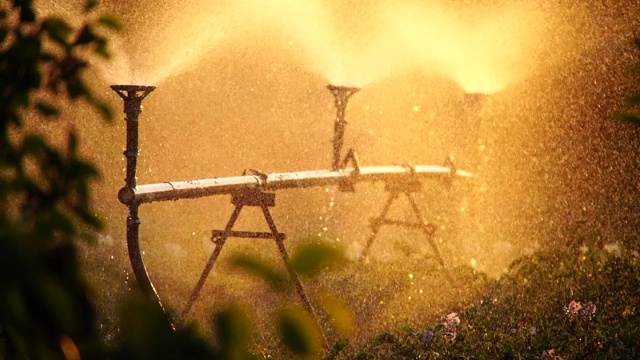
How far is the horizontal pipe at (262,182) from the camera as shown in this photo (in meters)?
5.11

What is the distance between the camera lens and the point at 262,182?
598 cm

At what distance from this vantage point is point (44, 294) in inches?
36.6

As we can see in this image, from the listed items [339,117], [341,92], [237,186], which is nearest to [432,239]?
[339,117]

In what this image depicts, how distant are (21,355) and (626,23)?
990cm

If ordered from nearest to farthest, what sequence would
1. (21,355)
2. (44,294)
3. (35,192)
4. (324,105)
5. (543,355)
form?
(44,294) < (35,192) < (21,355) < (543,355) < (324,105)

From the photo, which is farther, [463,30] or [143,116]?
[463,30]

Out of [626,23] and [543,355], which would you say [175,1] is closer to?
[626,23]

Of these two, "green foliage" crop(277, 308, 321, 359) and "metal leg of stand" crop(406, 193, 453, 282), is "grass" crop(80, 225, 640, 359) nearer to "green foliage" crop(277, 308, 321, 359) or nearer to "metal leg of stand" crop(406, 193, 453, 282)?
"metal leg of stand" crop(406, 193, 453, 282)

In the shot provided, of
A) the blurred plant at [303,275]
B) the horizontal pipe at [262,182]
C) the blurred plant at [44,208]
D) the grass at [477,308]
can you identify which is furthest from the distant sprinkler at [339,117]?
the blurred plant at [303,275]

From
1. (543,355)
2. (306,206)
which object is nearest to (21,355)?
(543,355)

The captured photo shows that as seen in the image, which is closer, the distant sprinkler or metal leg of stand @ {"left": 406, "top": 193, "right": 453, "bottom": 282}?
the distant sprinkler

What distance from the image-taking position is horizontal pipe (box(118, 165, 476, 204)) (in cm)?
511

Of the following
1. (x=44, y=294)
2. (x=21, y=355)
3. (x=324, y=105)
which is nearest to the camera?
(x=44, y=294)

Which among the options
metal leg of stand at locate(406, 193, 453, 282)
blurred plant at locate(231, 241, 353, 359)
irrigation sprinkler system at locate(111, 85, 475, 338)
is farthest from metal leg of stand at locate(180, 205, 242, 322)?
blurred plant at locate(231, 241, 353, 359)
